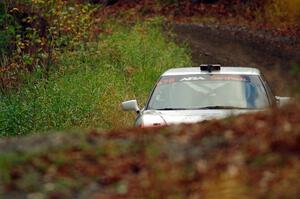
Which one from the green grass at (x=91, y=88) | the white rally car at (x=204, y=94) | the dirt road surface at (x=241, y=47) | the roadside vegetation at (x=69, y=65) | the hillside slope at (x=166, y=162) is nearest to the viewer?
the hillside slope at (x=166, y=162)

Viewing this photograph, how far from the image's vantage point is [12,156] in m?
6.41

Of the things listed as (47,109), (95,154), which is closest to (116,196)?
(95,154)

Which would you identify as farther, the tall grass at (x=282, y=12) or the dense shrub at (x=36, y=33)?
the tall grass at (x=282, y=12)

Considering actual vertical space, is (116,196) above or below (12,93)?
above

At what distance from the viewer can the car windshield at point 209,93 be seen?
36.9 ft

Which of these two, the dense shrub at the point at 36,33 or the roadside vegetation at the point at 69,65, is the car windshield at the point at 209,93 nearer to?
the roadside vegetation at the point at 69,65

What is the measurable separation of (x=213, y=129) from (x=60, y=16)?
43.6 ft

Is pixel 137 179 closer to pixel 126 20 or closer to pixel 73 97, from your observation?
pixel 73 97

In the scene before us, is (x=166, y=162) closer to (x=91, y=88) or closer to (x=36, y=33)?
(x=91, y=88)

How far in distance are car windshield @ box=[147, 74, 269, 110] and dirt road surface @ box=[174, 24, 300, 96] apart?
1126cm

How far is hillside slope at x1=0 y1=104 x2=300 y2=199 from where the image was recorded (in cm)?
576

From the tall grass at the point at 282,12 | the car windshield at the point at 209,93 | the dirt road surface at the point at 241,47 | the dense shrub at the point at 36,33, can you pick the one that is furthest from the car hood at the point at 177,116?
the tall grass at the point at 282,12

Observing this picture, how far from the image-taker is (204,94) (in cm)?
1149

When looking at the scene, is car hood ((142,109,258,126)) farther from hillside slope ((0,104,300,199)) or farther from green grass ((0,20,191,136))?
hillside slope ((0,104,300,199))
